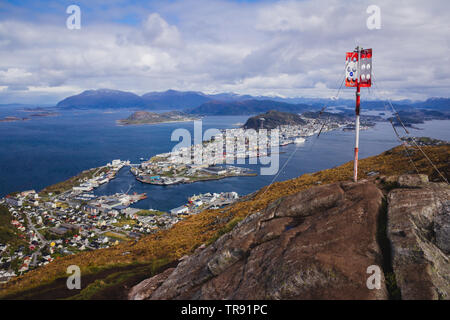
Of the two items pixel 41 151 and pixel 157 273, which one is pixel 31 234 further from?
pixel 41 151

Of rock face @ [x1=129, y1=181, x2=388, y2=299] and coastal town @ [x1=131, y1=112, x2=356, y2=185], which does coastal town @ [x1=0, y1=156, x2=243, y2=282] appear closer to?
coastal town @ [x1=131, y1=112, x2=356, y2=185]

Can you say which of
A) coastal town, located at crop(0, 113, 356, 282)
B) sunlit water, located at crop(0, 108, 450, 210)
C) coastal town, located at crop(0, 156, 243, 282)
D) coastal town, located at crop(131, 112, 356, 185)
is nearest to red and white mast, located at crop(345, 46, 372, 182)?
coastal town, located at crop(0, 113, 356, 282)
